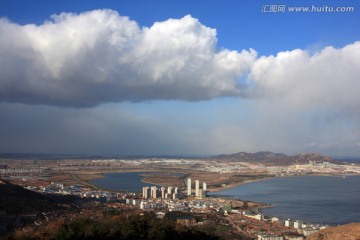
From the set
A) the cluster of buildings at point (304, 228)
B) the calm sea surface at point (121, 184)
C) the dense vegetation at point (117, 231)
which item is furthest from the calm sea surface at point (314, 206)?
the dense vegetation at point (117, 231)

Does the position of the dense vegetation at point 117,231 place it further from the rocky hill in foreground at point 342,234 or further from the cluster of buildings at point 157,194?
the cluster of buildings at point 157,194

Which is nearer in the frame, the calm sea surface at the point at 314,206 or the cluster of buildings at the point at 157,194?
the calm sea surface at the point at 314,206

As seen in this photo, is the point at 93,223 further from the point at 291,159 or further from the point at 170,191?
the point at 291,159

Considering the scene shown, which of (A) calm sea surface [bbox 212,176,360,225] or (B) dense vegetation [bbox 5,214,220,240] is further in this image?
(A) calm sea surface [bbox 212,176,360,225]

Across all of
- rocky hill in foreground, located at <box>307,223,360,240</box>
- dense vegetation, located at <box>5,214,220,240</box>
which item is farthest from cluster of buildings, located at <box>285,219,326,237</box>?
dense vegetation, located at <box>5,214,220,240</box>

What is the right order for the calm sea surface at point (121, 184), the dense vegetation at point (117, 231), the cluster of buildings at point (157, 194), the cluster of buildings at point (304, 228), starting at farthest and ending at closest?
the calm sea surface at point (121, 184), the cluster of buildings at point (157, 194), the cluster of buildings at point (304, 228), the dense vegetation at point (117, 231)

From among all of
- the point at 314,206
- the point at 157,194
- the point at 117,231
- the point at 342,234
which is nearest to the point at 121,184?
the point at 157,194

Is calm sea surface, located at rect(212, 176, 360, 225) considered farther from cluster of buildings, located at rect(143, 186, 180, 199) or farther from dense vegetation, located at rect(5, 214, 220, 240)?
dense vegetation, located at rect(5, 214, 220, 240)

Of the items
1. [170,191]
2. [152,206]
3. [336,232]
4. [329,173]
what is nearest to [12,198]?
[152,206]

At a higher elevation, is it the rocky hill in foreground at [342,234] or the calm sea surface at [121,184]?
the rocky hill in foreground at [342,234]

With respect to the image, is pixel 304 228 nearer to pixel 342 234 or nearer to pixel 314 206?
pixel 342 234

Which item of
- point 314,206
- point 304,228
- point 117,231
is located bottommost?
point 314,206
